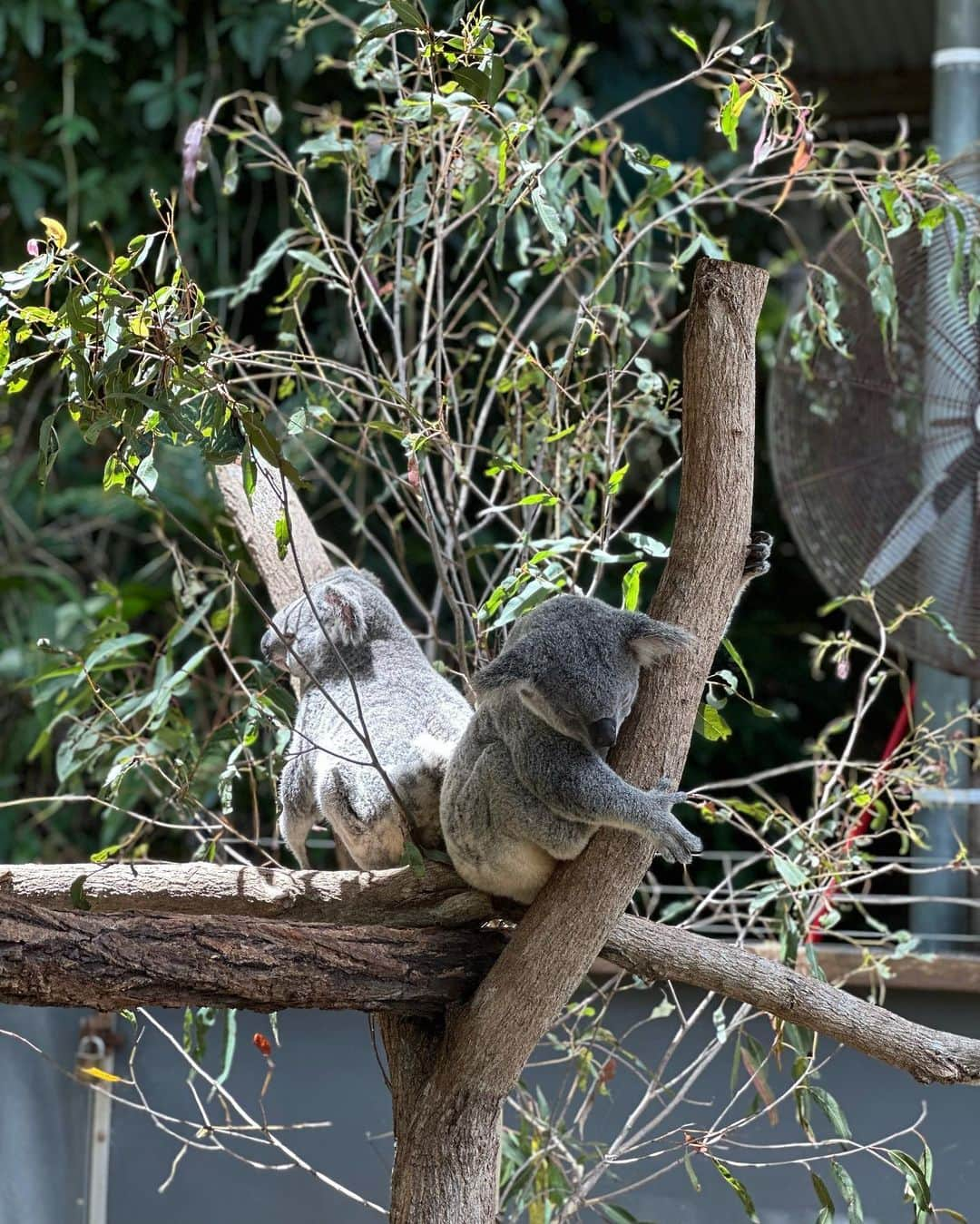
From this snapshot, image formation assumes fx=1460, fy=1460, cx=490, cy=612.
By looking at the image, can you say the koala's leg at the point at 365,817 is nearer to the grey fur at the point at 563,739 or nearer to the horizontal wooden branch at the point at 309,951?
the horizontal wooden branch at the point at 309,951

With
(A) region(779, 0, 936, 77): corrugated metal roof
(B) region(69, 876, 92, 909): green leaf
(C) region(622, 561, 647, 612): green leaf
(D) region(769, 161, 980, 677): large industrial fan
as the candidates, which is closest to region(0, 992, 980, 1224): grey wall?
(D) region(769, 161, 980, 677): large industrial fan

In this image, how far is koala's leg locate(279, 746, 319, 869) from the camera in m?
2.41

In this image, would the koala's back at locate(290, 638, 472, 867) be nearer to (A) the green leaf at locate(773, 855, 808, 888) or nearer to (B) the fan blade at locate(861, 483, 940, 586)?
(A) the green leaf at locate(773, 855, 808, 888)

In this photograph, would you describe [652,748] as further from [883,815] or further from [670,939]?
[883,815]

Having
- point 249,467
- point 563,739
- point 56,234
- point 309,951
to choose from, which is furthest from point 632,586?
point 56,234

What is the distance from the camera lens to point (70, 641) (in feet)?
15.6

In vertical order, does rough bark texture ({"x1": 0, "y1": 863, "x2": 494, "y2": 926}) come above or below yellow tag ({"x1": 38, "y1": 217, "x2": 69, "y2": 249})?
below

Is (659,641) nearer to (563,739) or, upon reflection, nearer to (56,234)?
(563,739)

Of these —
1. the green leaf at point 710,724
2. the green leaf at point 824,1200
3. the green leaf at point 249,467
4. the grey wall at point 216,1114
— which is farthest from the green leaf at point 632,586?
the grey wall at point 216,1114

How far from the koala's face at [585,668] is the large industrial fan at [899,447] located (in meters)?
1.47

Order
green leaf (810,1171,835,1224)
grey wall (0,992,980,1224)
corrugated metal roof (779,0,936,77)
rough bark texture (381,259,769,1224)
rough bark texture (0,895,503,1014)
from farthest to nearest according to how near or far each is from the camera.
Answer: corrugated metal roof (779,0,936,77) → grey wall (0,992,980,1224) → green leaf (810,1171,835,1224) → rough bark texture (381,259,769,1224) → rough bark texture (0,895,503,1014)

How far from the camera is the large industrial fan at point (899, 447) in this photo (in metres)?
3.16

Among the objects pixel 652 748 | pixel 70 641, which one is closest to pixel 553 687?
pixel 652 748

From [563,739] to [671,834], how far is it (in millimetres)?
192
